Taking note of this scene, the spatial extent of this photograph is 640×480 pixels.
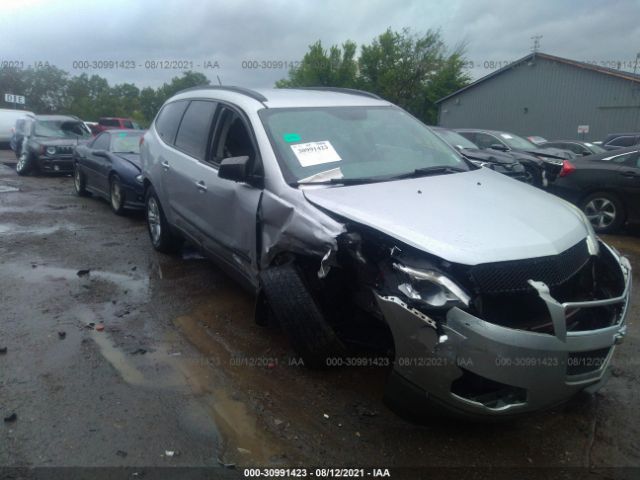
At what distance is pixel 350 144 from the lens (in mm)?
4094

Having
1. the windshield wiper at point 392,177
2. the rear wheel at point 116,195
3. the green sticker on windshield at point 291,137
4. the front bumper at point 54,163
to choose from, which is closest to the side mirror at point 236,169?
the green sticker on windshield at point 291,137

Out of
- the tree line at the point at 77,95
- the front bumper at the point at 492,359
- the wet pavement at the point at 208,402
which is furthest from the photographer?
the tree line at the point at 77,95

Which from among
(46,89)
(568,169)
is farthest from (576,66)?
(46,89)

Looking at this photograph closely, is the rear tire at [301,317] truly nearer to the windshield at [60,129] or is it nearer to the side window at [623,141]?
the windshield at [60,129]

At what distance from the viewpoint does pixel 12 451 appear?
2803mm

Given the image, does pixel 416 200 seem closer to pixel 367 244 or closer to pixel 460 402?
pixel 367 244

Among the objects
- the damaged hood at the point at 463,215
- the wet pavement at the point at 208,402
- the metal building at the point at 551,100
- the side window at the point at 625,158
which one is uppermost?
the metal building at the point at 551,100

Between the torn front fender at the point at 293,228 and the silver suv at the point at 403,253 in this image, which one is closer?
the silver suv at the point at 403,253

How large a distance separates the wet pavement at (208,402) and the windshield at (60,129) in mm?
10489

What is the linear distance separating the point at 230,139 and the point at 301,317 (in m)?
1.94

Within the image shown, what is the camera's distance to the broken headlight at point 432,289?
253 cm

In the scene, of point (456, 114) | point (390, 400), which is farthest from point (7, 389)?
point (456, 114)

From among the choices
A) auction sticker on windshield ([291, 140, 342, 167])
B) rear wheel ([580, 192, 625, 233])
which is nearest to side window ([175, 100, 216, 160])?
auction sticker on windshield ([291, 140, 342, 167])

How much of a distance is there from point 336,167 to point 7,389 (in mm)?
2592
